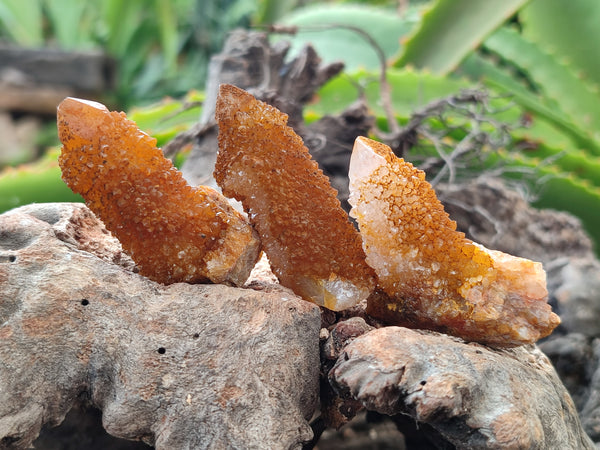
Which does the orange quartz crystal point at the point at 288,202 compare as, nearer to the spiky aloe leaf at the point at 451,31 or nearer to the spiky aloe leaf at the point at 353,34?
the spiky aloe leaf at the point at 451,31

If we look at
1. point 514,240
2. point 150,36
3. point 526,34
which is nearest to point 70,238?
point 514,240

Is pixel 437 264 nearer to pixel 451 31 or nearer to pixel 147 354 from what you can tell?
pixel 147 354

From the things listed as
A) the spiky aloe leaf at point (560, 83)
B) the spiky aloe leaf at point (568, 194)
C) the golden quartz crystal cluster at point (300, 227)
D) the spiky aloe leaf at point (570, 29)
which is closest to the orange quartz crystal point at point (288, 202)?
the golden quartz crystal cluster at point (300, 227)

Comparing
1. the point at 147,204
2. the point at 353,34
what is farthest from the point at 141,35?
the point at 147,204

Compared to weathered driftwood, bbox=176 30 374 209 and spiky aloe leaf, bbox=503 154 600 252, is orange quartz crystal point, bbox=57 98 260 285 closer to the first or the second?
weathered driftwood, bbox=176 30 374 209

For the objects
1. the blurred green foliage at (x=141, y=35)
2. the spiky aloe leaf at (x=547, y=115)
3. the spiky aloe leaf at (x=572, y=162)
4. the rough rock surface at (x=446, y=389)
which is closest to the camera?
the rough rock surface at (x=446, y=389)
